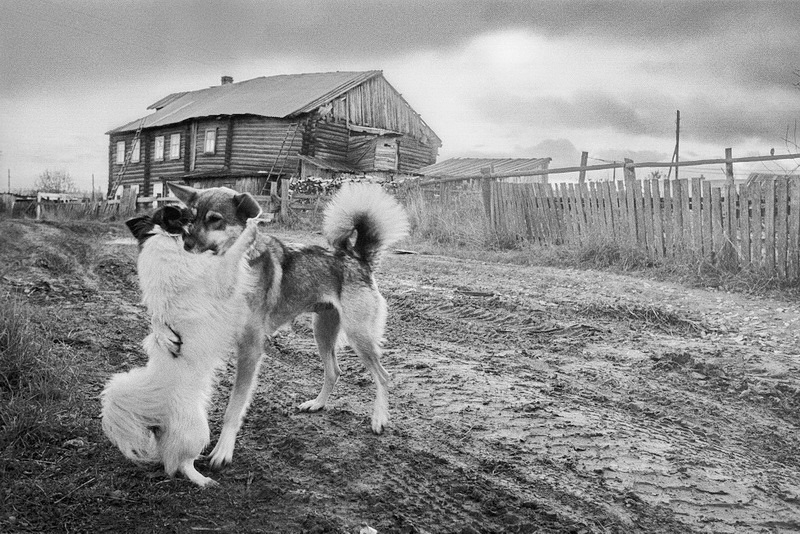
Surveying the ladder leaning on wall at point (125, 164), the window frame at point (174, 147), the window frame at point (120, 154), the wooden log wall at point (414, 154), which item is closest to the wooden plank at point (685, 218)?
the wooden log wall at point (414, 154)

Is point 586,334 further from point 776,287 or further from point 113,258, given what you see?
point 113,258

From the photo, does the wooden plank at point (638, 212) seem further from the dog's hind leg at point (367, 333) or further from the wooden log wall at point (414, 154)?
the wooden log wall at point (414, 154)

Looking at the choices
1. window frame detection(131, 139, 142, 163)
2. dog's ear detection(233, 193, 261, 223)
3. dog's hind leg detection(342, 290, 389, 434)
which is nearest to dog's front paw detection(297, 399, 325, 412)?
dog's hind leg detection(342, 290, 389, 434)

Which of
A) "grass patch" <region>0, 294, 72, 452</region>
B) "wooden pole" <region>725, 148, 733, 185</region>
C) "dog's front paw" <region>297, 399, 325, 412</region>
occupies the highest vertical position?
"wooden pole" <region>725, 148, 733, 185</region>

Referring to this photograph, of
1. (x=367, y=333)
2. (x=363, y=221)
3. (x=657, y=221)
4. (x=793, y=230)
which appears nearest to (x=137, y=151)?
(x=657, y=221)

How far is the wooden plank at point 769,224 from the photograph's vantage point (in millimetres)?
8664

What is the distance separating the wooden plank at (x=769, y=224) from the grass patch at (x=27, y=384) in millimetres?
8559

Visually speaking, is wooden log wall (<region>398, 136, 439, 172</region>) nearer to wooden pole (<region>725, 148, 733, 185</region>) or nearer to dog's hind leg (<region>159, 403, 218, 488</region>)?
wooden pole (<region>725, 148, 733, 185</region>)

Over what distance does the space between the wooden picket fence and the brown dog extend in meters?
6.84

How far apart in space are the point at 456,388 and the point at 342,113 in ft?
91.8

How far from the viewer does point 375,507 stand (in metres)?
2.75

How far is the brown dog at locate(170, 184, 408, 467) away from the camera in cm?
326

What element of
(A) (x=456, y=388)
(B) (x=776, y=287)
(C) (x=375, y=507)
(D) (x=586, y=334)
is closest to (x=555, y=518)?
(C) (x=375, y=507)

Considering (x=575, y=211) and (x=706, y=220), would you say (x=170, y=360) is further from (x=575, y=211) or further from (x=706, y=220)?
(x=575, y=211)
